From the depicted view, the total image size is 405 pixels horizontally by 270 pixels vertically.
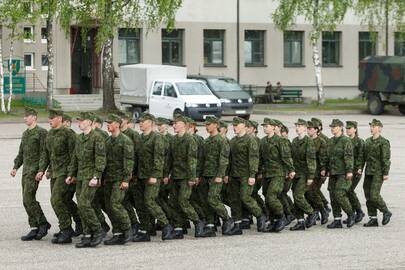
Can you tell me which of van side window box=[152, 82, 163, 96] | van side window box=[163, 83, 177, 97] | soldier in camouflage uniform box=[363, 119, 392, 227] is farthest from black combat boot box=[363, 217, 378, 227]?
van side window box=[152, 82, 163, 96]

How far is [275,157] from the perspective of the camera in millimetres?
17625

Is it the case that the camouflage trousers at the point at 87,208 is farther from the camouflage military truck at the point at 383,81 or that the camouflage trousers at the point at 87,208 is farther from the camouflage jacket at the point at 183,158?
the camouflage military truck at the point at 383,81

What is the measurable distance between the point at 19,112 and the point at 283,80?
18.7 meters

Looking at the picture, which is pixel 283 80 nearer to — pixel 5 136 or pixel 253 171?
pixel 5 136

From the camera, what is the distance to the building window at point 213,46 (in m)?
58.3

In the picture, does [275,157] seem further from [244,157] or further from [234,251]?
[234,251]

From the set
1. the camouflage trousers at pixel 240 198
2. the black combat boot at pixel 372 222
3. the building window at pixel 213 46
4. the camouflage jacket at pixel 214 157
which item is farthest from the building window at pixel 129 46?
the camouflage jacket at pixel 214 157

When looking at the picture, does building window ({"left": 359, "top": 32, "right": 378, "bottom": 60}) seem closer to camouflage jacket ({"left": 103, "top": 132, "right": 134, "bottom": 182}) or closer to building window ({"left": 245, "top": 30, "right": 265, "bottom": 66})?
building window ({"left": 245, "top": 30, "right": 265, "bottom": 66})

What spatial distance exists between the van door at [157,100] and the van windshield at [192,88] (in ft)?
2.74

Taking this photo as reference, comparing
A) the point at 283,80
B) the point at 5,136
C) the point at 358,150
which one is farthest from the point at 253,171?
the point at 283,80

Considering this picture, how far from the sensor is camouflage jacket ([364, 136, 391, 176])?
714 inches

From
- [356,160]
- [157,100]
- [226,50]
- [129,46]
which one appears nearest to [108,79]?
[157,100]

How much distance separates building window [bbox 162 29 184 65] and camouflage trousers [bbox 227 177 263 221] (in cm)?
3976

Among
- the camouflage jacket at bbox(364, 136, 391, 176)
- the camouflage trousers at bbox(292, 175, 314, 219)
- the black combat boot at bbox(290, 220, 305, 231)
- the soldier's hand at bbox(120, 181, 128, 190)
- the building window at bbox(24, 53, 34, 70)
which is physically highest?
the building window at bbox(24, 53, 34, 70)
